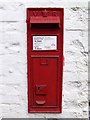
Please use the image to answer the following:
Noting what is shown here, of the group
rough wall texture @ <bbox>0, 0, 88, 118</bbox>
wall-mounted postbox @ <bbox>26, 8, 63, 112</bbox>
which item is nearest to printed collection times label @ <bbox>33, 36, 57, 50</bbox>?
wall-mounted postbox @ <bbox>26, 8, 63, 112</bbox>

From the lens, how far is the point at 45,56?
3.42 m

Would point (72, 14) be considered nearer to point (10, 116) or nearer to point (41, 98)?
point (41, 98)

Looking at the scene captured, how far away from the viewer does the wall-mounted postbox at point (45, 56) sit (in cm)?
337

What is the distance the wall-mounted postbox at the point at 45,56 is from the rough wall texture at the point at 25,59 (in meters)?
0.07

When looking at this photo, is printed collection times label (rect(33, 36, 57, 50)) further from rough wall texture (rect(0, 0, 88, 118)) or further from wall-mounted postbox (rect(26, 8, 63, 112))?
rough wall texture (rect(0, 0, 88, 118))

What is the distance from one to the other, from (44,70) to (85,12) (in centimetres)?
83

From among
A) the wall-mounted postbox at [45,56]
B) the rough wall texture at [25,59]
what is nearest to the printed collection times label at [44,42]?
the wall-mounted postbox at [45,56]

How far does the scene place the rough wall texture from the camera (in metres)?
3.41

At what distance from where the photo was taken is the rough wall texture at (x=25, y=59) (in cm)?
341

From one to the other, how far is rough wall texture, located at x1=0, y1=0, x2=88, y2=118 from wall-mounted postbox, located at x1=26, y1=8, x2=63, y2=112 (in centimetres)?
7

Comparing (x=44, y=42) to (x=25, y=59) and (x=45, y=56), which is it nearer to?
(x=45, y=56)

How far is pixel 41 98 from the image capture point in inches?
139

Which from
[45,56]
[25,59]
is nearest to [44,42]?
[45,56]

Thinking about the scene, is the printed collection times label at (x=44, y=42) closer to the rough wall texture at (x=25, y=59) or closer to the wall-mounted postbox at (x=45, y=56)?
the wall-mounted postbox at (x=45, y=56)
